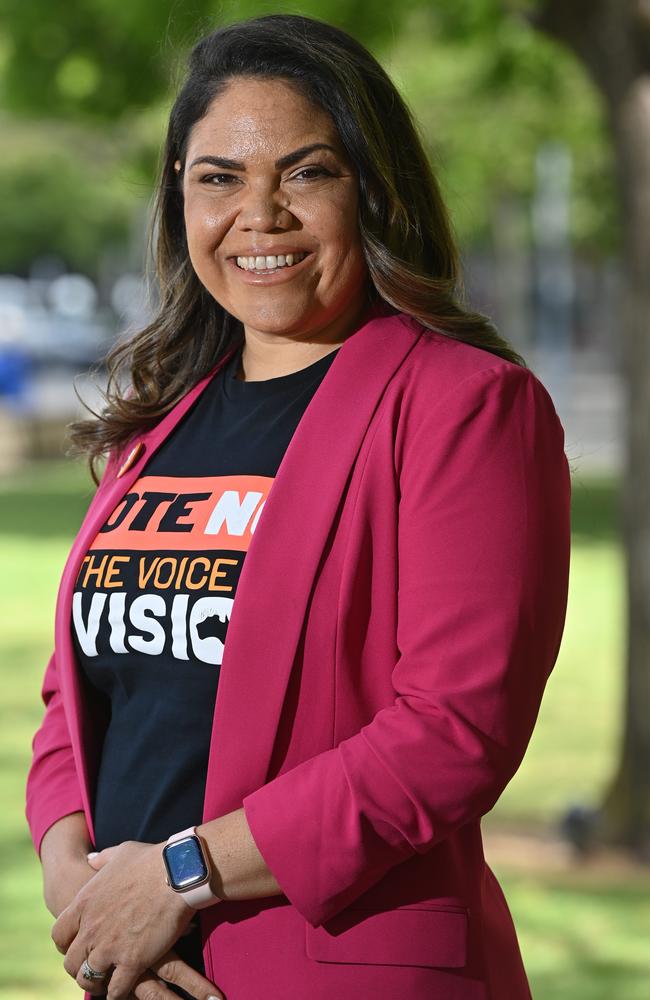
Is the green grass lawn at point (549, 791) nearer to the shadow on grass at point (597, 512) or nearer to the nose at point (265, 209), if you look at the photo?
the shadow on grass at point (597, 512)

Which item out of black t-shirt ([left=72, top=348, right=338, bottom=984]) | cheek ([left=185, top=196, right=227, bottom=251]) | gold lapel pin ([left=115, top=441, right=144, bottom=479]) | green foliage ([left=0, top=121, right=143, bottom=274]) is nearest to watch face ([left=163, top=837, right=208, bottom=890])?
black t-shirt ([left=72, top=348, right=338, bottom=984])

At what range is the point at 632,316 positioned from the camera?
6441 millimetres

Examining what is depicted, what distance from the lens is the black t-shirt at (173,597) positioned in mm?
2049

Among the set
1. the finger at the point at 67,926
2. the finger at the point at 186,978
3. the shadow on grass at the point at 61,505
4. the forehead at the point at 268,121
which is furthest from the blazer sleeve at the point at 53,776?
the shadow on grass at the point at 61,505

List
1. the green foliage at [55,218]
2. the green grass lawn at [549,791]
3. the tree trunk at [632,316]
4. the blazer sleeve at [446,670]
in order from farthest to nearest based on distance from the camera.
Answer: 1. the green foliage at [55,218]
2. the tree trunk at [632,316]
3. the green grass lawn at [549,791]
4. the blazer sleeve at [446,670]

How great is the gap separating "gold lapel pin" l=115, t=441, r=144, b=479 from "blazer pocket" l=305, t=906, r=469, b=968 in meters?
0.77

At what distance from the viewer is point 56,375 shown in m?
37.8

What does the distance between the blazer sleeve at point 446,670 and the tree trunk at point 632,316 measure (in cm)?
456

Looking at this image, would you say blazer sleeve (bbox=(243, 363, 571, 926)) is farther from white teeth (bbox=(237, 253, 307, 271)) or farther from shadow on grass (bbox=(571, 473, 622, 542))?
shadow on grass (bbox=(571, 473, 622, 542))

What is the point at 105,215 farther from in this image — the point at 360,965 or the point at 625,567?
the point at 360,965

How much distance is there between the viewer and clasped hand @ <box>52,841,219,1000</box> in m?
1.97

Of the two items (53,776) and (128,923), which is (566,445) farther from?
(128,923)

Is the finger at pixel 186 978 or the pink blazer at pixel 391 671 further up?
the pink blazer at pixel 391 671

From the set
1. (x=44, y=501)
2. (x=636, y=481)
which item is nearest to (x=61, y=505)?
(x=44, y=501)
